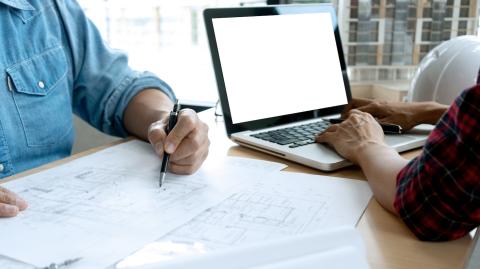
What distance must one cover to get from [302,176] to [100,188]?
0.29 metres

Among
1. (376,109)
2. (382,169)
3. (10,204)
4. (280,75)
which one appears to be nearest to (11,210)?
(10,204)

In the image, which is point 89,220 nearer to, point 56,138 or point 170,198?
point 170,198

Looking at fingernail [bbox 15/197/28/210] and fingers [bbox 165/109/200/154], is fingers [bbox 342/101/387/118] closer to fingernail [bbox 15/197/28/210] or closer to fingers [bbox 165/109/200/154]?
fingers [bbox 165/109/200/154]

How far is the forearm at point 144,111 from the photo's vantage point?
0.88 meters

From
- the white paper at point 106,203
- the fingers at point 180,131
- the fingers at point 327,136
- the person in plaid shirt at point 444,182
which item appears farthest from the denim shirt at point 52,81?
the person in plaid shirt at point 444,182

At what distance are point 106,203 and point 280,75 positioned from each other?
49 centimetres

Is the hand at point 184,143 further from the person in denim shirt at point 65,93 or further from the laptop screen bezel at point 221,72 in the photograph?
the laptop screen bezel at point 221,72

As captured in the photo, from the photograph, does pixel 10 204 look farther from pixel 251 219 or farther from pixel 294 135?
pixel 294 135

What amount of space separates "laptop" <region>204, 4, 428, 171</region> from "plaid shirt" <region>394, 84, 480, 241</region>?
253 millimetres

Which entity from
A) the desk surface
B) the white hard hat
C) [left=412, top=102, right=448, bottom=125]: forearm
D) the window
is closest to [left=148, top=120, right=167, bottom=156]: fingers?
the desk surface

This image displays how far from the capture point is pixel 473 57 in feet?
3.34

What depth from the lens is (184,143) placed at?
70cm

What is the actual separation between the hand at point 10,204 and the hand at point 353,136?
0.46 meters

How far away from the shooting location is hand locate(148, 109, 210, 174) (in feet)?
2.27
